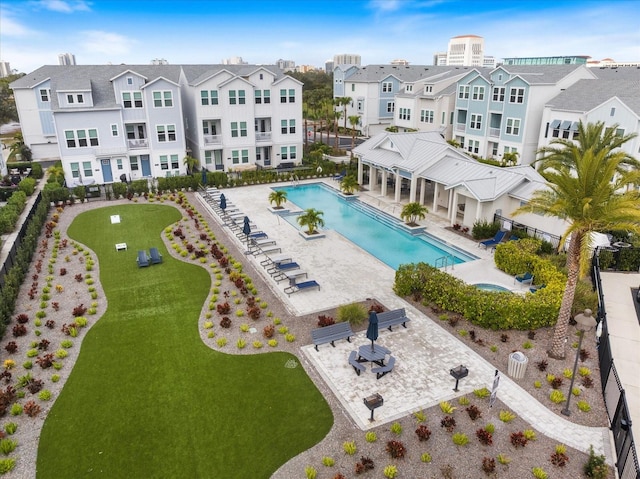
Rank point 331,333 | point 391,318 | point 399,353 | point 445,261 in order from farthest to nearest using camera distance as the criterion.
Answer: point 445,261
point 391,318
point 331,333
point 399,353

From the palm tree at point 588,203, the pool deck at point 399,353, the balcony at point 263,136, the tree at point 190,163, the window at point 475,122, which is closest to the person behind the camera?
the pool deck at point 399,353

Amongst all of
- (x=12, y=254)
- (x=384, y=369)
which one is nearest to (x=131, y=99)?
(x=12, y=254)

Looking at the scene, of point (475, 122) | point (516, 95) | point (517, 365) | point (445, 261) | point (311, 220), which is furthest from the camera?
point (475, 122)

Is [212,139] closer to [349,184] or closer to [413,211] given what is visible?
[349,184]

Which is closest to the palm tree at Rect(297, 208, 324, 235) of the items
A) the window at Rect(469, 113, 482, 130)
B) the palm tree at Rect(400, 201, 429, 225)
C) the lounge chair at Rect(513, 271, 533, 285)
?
the palm tree at Rect(400, 201, 429, 225)

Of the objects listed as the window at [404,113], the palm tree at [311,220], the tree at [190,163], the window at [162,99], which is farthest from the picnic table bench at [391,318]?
the window at [404,113]

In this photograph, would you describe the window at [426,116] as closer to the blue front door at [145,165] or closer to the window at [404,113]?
the window at [404,113]

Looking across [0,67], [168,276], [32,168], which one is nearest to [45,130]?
[32,168]
